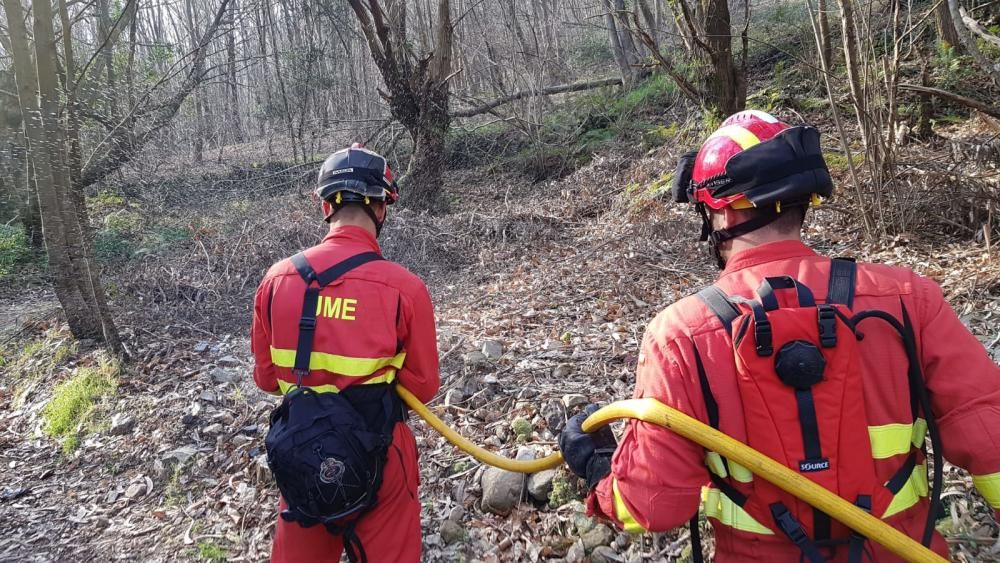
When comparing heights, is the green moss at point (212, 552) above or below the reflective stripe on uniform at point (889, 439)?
below

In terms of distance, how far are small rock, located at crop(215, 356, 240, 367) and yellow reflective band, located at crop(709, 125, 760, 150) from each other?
589cm

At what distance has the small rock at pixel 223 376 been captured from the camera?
226 inches

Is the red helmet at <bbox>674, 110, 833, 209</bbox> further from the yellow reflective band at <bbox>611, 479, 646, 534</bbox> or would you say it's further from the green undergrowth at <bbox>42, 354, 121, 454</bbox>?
the green undergrowth at <bbox>42, 354, 121, 454</bbox>

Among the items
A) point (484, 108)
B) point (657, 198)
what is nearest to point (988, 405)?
point (657, 198)

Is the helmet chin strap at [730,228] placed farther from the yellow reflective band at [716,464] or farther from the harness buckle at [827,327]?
the yellow reflective band at [716,464]

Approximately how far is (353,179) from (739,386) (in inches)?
74.3

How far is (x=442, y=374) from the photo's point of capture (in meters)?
5.16

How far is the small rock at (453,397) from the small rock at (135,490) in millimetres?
2478

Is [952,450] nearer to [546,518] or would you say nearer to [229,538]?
[546,518]

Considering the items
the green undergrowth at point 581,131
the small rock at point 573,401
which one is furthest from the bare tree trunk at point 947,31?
the small rock at point 573,401

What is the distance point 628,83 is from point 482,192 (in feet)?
17.9

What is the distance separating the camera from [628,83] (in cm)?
1581

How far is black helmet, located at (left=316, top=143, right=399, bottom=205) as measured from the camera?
2.61m

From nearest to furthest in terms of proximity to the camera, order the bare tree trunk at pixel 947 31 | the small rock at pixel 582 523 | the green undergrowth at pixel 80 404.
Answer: the small rock at pixel 582 523 < the green undergrowth at pixel 80 404 < the bare tree trunk at pixel 947 31
